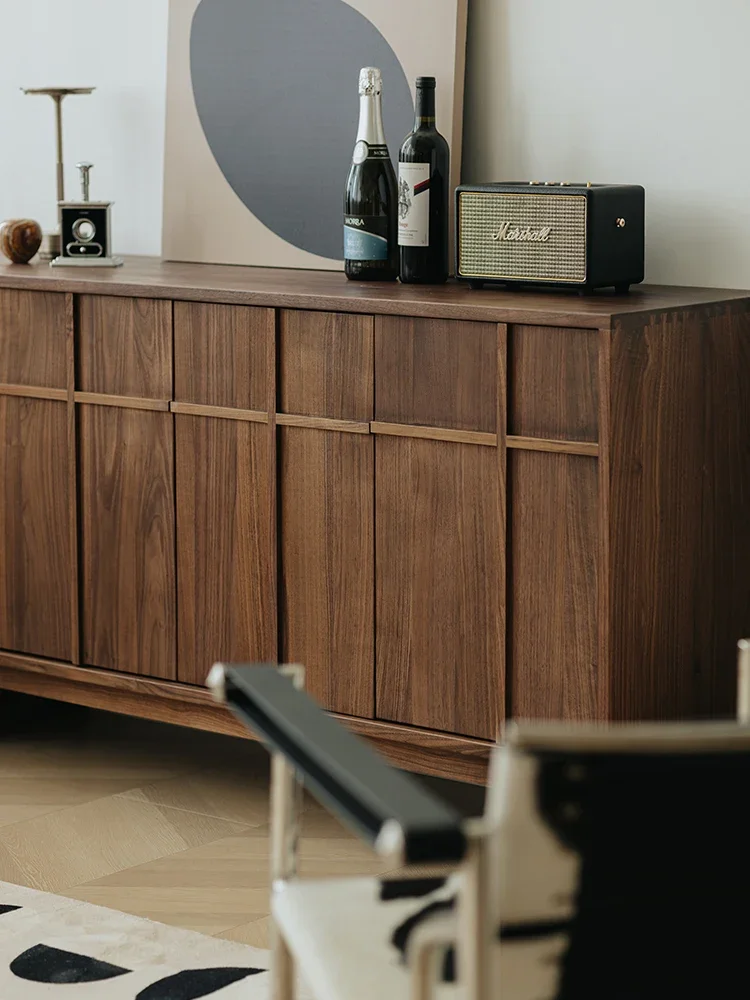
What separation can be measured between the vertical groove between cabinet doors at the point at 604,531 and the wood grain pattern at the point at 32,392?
43.8 inches

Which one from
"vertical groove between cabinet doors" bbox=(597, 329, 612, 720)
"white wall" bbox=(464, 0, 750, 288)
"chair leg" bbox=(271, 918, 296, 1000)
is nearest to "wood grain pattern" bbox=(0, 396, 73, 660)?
"white wall" bbox=(464, 0, 750, 288)

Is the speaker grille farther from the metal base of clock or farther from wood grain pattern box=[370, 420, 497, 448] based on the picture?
the metal base of clock

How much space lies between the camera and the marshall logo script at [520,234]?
95.9 inches

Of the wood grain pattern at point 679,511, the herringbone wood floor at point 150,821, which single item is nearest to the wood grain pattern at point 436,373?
the wood grain pattern at point 679,511

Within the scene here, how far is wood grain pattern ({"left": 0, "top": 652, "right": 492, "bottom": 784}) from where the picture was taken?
8.04ft

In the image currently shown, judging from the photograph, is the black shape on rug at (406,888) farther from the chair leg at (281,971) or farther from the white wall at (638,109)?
the white wall at (638,109)

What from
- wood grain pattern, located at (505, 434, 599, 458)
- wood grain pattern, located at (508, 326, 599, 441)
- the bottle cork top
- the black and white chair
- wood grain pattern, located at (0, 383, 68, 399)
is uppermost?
the bottle cork top

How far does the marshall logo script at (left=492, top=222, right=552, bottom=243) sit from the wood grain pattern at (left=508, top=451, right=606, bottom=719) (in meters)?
0.39

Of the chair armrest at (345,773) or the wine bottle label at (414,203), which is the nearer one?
the chair armrest at (345,773)

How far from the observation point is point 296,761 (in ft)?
4.02

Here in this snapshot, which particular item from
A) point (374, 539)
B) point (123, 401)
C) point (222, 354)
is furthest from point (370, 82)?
point (374, 539)

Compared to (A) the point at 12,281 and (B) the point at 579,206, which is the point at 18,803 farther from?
(B) the point at 579,206

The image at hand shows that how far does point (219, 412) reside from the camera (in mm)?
2619

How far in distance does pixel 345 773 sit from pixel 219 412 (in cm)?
153
